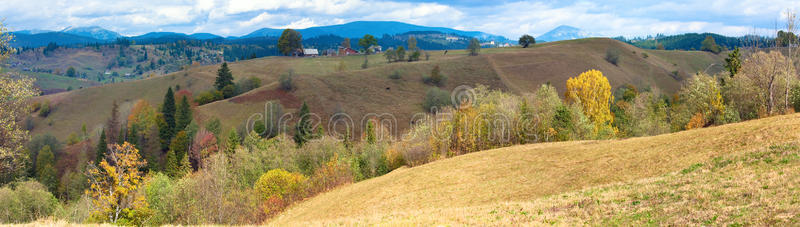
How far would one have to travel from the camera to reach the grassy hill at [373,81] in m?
108

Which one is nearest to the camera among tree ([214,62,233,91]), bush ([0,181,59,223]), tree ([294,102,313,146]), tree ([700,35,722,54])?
bush ([0,181,59,223])

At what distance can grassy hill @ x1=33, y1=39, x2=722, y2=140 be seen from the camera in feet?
354

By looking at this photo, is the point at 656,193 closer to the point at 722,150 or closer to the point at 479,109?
the point at 722,150

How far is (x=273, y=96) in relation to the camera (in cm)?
11156

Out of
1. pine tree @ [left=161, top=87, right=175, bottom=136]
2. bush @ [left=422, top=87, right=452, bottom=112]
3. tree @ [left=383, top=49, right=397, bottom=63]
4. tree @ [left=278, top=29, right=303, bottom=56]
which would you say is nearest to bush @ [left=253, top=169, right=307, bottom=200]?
bush @ [left=422, top=87, right=452, bottom=112]

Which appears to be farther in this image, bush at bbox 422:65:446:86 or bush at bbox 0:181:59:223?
bush at bbox 422:65:446:86

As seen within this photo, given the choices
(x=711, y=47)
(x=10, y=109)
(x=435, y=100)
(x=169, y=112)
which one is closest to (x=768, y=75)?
(x=10, y=109)

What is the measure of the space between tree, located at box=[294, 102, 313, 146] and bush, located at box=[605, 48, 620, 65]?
109 metres

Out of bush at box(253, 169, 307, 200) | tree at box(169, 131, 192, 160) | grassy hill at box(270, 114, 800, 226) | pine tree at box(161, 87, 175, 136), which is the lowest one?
tree at box(169, 131, 192, 160)

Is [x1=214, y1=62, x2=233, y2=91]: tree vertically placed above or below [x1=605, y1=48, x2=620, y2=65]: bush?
below

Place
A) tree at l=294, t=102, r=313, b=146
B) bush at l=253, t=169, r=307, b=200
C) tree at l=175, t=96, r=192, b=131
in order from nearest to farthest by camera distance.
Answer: bush at l=253, t=169, r=307, b=200 → tree at l=294, t=102, r=313, b=146 → tree at l=175, t=96, r=192, b=131

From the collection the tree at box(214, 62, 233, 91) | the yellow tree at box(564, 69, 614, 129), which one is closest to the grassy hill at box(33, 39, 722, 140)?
the tree at box(214, 62, 233, 91)

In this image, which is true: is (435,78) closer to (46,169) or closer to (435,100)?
(435,100)

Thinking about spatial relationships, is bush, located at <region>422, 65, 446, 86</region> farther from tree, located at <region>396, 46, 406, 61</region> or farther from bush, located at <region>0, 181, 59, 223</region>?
bush, located at <region>0, 181, 59, 223</region>
